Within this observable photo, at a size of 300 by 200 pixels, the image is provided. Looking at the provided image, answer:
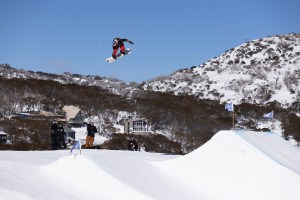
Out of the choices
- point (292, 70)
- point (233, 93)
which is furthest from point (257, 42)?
point (233, 93)

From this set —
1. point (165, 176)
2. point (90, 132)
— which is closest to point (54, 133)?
point (90, 132)

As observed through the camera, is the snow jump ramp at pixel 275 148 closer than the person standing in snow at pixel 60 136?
Yes

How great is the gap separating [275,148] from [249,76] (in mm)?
98104

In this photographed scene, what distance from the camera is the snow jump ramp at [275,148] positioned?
13.8 meters

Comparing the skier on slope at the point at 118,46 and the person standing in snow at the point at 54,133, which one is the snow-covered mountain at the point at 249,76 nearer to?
the person standing in snow at the point at 54,133

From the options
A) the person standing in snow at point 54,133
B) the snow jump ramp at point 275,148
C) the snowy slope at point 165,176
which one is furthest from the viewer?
the person standing in snow at point 54,133

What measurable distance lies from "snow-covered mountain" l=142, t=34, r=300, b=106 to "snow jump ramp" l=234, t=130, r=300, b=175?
73.7m

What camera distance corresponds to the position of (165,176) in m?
13.2

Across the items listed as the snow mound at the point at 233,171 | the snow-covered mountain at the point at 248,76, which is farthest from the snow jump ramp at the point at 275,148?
the snow-covered mountain at the point at 248,76

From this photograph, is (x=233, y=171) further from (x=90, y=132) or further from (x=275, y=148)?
(x=90, y=132)

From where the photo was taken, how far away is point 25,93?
70375 mm

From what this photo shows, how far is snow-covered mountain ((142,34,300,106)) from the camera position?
96812 millimetres

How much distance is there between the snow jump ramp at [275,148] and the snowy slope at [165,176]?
0.84 ft

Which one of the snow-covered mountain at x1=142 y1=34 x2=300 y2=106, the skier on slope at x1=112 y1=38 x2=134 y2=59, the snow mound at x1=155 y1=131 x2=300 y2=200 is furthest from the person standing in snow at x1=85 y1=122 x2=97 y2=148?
the snow-covered mountain at x1=142 y1=34 x2=300 y2=106
